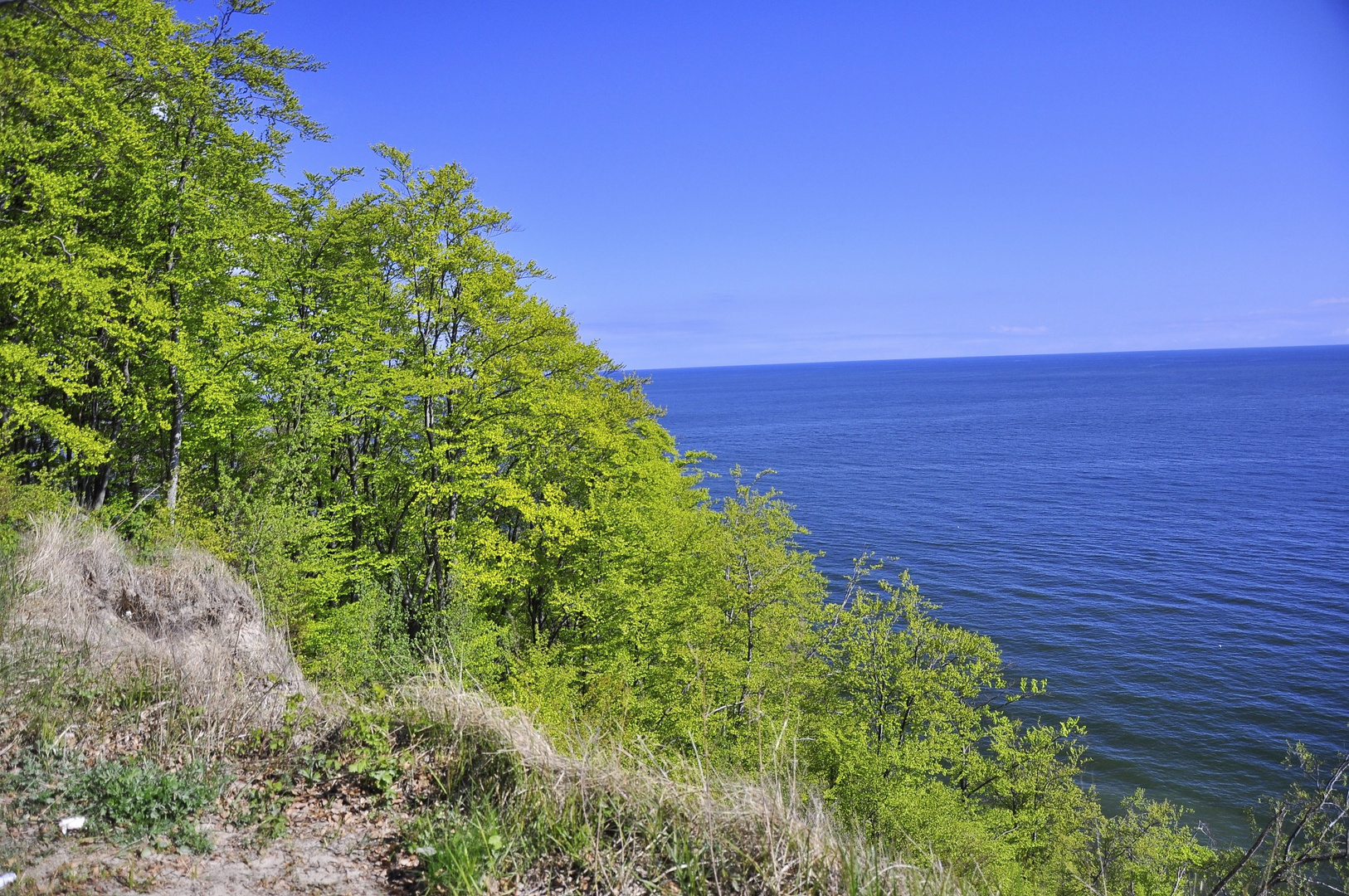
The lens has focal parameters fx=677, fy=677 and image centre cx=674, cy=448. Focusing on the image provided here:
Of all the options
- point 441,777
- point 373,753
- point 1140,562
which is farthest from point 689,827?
point 1140,562

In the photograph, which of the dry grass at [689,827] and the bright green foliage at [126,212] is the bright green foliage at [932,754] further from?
the bright green foliage at [126,212]

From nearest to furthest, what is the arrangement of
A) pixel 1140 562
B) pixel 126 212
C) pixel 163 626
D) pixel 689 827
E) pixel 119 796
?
pixel 689 827 → pixel 119 796 → pixel 163 626 → pixel 126 212 → pixel 1140 562

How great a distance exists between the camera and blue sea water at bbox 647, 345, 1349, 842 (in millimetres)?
27109

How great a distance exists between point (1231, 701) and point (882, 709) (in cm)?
1885

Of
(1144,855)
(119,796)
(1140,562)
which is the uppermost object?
(119,796)

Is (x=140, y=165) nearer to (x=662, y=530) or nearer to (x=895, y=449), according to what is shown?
(x=662, y=530)

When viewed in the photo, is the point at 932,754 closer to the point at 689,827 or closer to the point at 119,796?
the point at 689,827

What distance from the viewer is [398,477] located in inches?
741

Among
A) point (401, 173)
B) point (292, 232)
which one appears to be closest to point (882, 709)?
point (401, 173)

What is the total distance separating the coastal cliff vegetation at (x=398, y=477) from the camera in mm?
13242

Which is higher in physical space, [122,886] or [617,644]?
[122,886]

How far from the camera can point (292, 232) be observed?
18219 mm

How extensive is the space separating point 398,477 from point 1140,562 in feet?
153

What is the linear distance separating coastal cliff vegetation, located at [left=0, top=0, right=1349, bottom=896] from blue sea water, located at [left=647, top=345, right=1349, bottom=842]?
2.99m
